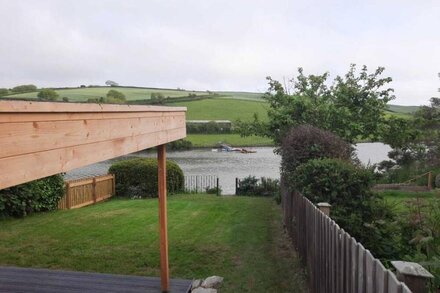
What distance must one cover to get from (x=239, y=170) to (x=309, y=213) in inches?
672

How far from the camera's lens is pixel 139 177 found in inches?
708

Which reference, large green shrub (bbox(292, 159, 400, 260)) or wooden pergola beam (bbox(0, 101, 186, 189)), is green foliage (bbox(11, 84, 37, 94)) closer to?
wooden pergola beam (bbox(0, 101, 186, 189))

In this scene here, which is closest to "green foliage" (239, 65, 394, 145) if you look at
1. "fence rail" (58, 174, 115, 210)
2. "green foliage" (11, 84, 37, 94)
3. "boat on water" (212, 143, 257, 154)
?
"fence rail" (58, 174, 115, 210)

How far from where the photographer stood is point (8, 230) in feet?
32.2

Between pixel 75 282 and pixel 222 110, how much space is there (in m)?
36.4

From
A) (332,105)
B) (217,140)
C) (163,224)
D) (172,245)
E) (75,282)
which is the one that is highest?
(332,105)

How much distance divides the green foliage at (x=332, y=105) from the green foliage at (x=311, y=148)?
426cm

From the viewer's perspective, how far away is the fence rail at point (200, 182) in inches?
784

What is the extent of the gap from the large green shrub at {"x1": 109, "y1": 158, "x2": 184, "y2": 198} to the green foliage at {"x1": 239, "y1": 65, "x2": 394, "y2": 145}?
168 inches

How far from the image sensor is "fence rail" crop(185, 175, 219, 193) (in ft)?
65.3

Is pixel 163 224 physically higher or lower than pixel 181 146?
higher

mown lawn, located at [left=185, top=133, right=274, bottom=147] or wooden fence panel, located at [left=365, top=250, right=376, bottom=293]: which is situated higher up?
wooden fence panel, located at [left=365, top=250, right=376, bottom=293]

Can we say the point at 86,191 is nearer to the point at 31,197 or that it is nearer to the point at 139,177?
the point at 139,177

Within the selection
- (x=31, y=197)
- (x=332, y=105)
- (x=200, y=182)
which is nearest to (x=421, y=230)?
(x=332, y=105)
